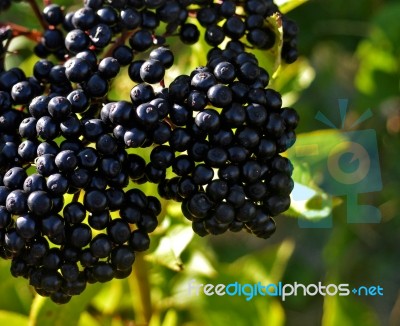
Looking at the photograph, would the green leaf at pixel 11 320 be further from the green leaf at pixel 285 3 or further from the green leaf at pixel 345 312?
the green leaf at pixel 285 3

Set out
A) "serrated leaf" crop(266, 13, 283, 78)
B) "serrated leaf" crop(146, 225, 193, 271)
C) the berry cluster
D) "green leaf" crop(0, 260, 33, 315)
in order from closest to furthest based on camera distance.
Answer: the berry cluster, "serrated leaf" crop(266, 13, 283, 78), "serrated leaf" crop(146, 225, 193, 271), "green leaf" crop(0, 260, 33, 315)

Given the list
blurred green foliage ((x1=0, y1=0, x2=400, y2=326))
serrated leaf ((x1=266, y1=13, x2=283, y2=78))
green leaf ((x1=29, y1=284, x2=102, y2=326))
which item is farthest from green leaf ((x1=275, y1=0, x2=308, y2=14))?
green leaf ((x1=29, y1=284, x2=102, y2=326))

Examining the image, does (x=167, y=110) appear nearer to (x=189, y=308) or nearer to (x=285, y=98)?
(x=285, y=98)

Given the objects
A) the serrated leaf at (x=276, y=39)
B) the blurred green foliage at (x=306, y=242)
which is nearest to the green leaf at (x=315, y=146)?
the blurred green foliage at (x=306, y=242)

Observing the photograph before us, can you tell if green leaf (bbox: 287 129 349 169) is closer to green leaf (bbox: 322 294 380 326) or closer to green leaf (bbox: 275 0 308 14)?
green leaf (bbox: 275 0 308 14)

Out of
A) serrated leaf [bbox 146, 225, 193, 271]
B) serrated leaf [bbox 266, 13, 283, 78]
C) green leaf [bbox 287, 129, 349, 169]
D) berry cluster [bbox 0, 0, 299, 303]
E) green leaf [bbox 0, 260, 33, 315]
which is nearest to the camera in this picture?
berry cluster [bbox 0, 0, 299, 303]

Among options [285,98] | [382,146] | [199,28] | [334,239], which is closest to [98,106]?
[199,28]

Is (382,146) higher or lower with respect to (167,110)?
lower

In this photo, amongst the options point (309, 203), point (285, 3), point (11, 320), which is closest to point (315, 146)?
point (309, 203)

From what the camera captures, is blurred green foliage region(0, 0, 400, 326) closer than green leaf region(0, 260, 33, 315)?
Yes

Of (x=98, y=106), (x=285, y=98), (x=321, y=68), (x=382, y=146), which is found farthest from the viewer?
(x=321, y=68)
